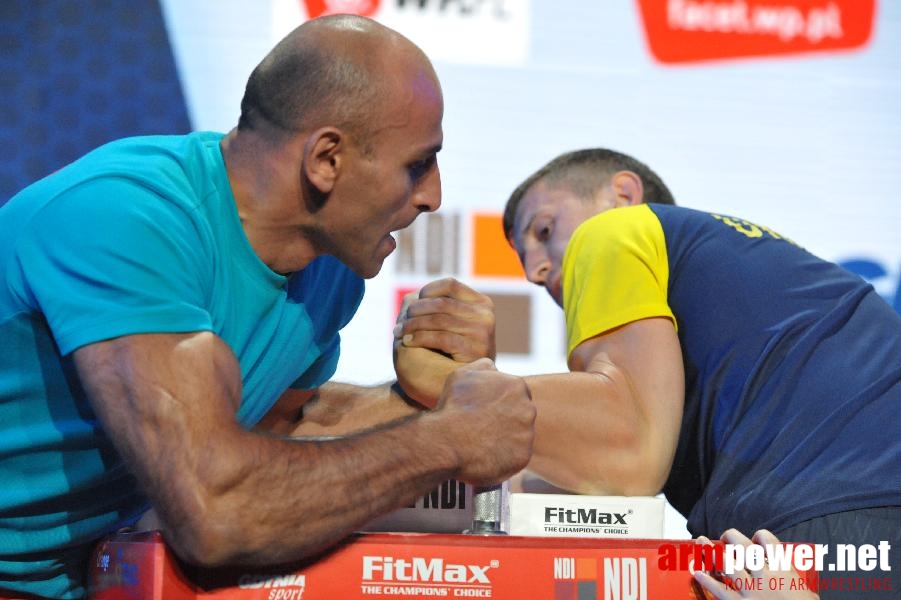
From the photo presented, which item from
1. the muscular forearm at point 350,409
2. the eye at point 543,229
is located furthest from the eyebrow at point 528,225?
the muscular forearm at point 350,409

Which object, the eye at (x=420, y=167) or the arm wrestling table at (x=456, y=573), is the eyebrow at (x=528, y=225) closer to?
the eye at (x=420, y=167)

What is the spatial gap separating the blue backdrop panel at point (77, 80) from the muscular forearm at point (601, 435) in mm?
1621

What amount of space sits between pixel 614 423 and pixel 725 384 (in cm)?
17

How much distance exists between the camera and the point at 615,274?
145 cm

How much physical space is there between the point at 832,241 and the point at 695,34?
0.67 metres

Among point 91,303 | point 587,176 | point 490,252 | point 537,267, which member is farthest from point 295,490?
point 490,252

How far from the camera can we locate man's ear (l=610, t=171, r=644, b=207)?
6.90ft

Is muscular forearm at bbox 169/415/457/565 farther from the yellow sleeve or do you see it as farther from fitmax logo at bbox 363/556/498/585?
the yellow sleeve

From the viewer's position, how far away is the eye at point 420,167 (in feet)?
3.98

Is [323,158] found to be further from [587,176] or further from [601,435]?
[587,176]

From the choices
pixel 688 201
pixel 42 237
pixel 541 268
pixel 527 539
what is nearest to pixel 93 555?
pixel 42 237

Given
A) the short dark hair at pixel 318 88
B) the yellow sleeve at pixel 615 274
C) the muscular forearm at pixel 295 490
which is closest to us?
the muscular forearm at pixel 295 490

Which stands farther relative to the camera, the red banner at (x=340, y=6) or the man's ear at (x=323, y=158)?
the red banner at (x=340, y=6)

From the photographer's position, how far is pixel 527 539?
97 cm
